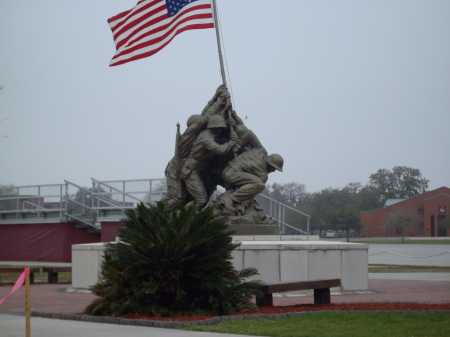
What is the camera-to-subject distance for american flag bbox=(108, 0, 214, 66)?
61.0 feet

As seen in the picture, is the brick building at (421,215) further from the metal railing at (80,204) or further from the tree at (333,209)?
the metal railing at (80,204)

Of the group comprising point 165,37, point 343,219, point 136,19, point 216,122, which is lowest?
point 343,219

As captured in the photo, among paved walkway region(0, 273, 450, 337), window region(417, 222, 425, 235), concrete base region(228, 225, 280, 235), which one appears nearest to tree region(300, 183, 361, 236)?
window region(417, 222, 425, 235)

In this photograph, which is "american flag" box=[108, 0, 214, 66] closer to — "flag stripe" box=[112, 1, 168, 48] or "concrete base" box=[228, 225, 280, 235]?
"flag stripe" box=[112, 1, 168, 48]

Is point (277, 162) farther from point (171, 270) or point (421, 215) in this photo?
point (421, 215)

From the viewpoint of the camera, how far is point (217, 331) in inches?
356

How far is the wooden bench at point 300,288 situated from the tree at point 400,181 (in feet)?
270

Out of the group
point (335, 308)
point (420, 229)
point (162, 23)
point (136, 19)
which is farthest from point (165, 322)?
point (420, 229)

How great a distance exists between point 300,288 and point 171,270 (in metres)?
2.33

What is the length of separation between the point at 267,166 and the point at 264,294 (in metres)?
6.47

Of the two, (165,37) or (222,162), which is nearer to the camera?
(222,162)

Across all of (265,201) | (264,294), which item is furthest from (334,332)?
(265,201)

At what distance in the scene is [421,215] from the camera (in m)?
77.2

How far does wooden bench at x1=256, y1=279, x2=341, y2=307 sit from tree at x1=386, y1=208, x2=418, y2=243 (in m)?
60.3
